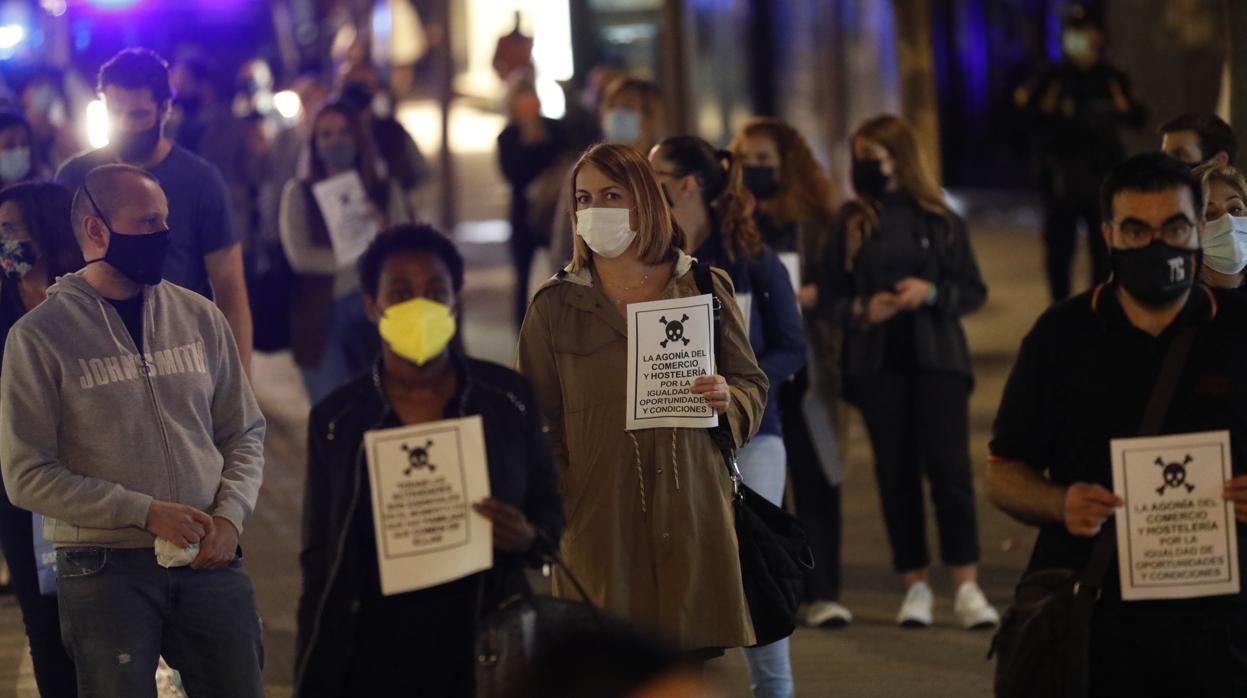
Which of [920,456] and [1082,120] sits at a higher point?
[1082,120]

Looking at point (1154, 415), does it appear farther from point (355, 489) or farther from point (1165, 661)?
point (355, 489)

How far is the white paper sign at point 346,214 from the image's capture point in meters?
9.34

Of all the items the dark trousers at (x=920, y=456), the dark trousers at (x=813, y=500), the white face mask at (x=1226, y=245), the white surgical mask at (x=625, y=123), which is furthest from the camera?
the white surgical mask at (x=625, y=123)

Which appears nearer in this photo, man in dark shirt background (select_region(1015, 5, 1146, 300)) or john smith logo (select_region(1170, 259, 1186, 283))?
john smith logo (select_region(1170, 259, 1186, 283))

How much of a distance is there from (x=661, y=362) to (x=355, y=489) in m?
1.18

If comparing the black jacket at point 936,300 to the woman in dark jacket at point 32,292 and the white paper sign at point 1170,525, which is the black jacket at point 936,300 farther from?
the white paper sign at point 1170,525

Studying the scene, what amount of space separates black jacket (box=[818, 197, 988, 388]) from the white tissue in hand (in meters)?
3.80

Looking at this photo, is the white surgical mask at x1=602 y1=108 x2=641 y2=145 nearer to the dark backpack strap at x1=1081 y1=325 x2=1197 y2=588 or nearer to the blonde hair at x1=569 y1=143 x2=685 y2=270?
the blonde hair at x1=569 y1=143 x2=685 y2=270

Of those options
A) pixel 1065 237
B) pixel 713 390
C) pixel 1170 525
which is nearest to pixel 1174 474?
pixel 1170 525

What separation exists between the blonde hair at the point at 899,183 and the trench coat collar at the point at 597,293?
8.94 ft

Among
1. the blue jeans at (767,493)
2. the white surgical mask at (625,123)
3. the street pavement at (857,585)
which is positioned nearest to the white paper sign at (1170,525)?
the street pavement at (857,585)

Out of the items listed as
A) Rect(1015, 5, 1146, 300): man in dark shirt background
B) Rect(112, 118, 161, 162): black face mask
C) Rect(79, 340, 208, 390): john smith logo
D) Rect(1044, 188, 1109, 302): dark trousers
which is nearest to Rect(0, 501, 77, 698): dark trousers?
Rect(79, 340, 208, 390): john smith logo

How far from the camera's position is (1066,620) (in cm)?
442

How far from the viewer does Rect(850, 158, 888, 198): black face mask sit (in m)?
8.05
